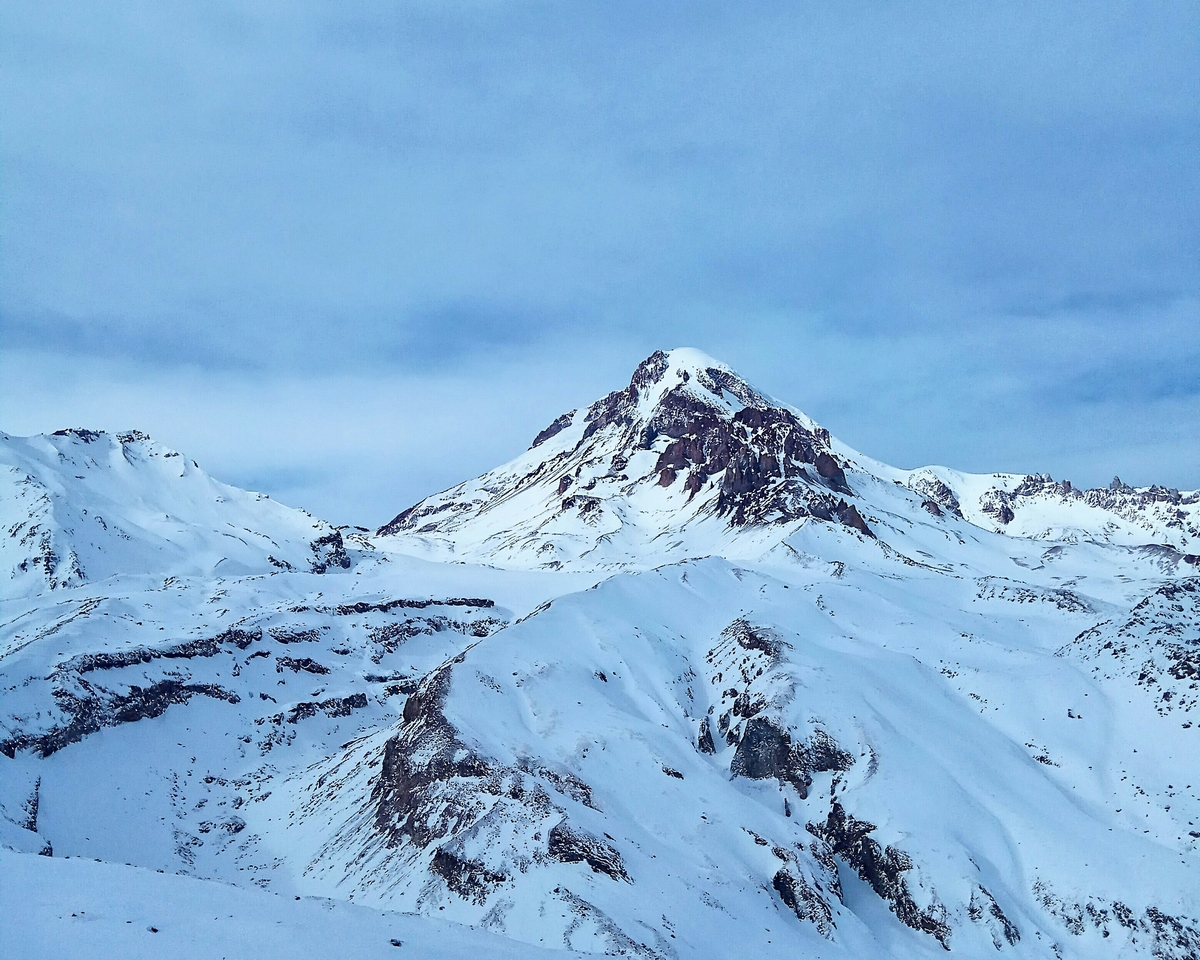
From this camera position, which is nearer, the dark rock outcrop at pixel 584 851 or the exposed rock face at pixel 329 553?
the dark rock outcrop at pixel 584 851

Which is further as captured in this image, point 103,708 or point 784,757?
point 103,708

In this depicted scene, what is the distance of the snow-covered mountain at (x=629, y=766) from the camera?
34844 mm

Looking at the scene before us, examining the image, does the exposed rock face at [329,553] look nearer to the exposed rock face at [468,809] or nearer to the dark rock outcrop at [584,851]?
the exposed rock face at [468,809]

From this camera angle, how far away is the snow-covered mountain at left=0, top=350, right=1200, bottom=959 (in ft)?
114

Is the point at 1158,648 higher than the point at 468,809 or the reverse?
higher

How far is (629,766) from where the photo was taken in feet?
153

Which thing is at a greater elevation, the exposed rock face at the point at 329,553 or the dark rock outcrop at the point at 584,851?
the exposed rock face at the point at 329,553

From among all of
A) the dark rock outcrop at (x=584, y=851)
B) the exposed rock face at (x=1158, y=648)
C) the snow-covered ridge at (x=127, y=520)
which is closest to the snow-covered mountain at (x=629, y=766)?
the dark rock outcrop at (x=584, y=851)

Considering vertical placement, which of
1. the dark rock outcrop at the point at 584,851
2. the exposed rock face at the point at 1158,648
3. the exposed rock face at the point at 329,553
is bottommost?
the dark rock outcrop at the point at 584,851

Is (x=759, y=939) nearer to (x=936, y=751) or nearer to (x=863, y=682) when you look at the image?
(x=936, y=751)

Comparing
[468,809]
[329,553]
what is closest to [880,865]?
[468,809]

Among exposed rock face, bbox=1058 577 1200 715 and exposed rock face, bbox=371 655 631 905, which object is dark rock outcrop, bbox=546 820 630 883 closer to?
exposed rock face, bbox=371 655 631 905

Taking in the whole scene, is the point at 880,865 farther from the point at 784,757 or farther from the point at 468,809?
the point at 468,809

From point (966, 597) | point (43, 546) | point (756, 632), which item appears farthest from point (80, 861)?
point (43, 546)
